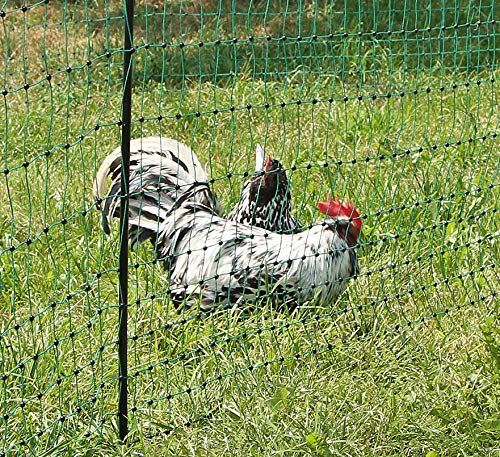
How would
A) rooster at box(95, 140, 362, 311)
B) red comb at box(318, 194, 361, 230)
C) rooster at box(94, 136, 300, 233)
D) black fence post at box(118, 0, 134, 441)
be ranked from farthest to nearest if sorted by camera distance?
rooster at box(94, 136, 300, 233) < red comb at box(318, 194, 361, 230) < rooster at box(95, 140, 362, 311) < black fence post at box(118, 0, 134, 441)

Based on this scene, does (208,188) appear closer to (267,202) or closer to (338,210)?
(267,202)

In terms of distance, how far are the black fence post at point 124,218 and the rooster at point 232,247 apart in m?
0.68

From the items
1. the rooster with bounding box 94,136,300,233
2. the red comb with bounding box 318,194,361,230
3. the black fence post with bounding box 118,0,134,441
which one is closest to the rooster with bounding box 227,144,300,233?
the rooster with bounding box 94,136,300,233

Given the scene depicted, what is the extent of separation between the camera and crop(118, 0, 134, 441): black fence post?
2676mm

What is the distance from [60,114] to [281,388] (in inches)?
138

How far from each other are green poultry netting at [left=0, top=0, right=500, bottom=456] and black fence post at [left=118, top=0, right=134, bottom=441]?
0.05 metres

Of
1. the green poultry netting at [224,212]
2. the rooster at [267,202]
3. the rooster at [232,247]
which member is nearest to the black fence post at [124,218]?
the green poultry netting at [224,212]

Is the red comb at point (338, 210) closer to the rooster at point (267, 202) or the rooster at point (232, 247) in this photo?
the rooster at point (232, 247)

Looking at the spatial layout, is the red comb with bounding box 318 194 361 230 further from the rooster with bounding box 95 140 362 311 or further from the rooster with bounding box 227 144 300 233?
the rooster with bounding box 227 144 300 233

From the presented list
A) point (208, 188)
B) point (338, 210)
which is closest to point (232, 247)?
point (208, 188)

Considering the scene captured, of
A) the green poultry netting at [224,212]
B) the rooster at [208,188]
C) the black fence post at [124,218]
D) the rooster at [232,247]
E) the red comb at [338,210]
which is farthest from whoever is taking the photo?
the rooster at [208,188]

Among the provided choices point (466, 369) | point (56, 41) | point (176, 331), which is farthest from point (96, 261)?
point (56, 41)

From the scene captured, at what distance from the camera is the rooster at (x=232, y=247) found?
383 centimetres

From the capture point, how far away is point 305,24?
25.2ft
